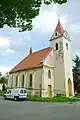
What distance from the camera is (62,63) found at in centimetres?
4003

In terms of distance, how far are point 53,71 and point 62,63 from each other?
8.39 feet

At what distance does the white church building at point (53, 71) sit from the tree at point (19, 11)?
2851 centimetres

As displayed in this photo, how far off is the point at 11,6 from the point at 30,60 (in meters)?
36.9

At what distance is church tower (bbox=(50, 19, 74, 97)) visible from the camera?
129 ft

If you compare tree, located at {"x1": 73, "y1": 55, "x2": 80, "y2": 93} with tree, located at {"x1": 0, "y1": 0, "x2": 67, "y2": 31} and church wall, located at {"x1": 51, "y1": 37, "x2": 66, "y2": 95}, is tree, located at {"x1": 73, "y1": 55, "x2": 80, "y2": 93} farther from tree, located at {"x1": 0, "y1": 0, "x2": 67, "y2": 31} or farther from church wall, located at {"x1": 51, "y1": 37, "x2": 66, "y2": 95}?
tree, located at {"x1": 0, "y1": 0, "x2": 67, "y2": 31}

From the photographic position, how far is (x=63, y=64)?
1567 inches

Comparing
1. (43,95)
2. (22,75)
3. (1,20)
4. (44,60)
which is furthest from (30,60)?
(1,20)

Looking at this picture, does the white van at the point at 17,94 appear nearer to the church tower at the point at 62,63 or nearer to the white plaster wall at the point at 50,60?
the white plaster wall at the point at 50,60

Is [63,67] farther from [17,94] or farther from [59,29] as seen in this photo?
[17,94]

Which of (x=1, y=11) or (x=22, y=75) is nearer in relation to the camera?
(x=1, y=11)

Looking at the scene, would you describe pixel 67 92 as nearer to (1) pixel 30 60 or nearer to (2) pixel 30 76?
→ (2) pixel 30 76

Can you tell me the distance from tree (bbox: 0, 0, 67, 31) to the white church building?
28514 mm

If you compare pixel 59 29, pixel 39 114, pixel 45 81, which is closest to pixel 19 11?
pixel 39 114

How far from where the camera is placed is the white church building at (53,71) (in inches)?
1534
